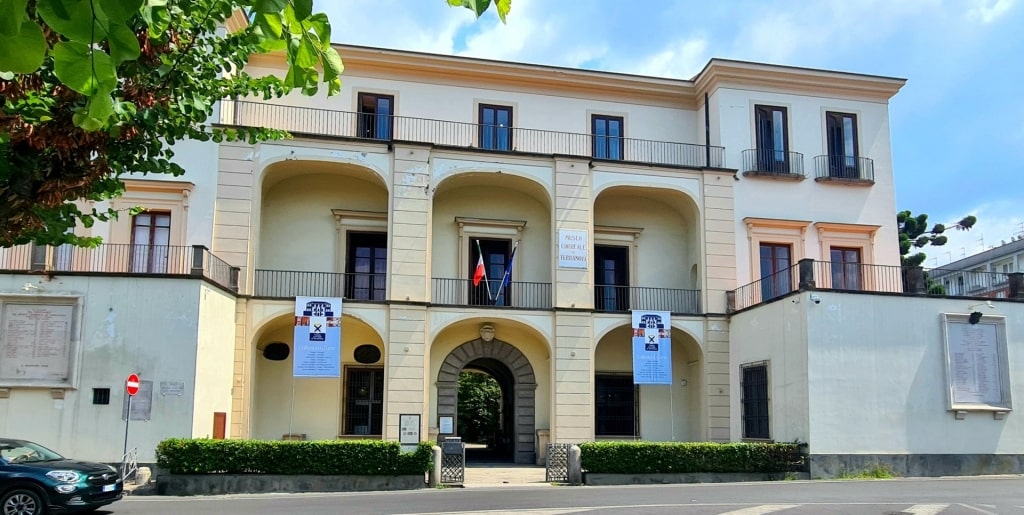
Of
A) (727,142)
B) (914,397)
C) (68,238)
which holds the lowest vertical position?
(914,397)

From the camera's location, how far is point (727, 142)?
26.3m

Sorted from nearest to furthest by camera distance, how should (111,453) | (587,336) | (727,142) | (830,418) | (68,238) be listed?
(68,238) < (111,453) < (830,418) < (587,336) < (727,142)

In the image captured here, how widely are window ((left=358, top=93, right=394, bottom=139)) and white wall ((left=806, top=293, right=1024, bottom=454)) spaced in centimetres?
1313

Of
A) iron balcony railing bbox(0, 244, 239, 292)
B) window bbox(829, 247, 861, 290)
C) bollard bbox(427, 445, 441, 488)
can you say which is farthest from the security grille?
window bbox(829, 247, 861, 290)

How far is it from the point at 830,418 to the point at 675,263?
816 cm

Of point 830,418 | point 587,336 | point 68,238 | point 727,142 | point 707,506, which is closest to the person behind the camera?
point 68,238

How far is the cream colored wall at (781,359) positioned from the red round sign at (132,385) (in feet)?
50.0

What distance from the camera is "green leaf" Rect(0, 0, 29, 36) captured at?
216 centimetres

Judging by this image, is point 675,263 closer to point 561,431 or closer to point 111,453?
point 561,431

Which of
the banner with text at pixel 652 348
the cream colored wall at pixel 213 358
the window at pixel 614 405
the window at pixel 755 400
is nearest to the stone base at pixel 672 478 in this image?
the window at pixel 755 400

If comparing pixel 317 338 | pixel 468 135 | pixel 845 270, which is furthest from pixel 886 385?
pixel 317 338

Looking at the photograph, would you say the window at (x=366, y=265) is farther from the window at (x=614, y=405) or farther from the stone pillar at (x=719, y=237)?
the stone pillar at (x=719, y=237)

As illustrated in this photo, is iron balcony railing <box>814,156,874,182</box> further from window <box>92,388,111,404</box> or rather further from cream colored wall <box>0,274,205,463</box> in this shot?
window <box>92,388,111,404</box>

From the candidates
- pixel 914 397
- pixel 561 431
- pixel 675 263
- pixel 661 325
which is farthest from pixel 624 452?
pixel 675 263
